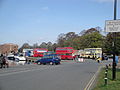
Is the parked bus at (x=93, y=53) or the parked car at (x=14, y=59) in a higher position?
the parked bus at (x=93, y=53)

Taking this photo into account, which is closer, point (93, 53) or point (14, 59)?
point (14, 59)

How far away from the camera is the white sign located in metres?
13.4

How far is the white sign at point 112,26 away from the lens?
529 inches

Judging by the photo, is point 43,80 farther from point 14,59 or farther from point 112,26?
point 14,59

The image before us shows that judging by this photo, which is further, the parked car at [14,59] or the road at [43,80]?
the parked car at [14,59]

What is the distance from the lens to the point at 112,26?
13.5m

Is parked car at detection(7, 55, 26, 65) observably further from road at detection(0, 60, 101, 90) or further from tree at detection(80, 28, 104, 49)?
tree at detection(80, 28, 104, 49)

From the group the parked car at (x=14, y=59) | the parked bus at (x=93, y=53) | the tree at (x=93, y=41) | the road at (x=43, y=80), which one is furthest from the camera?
the tree at (x=93, y=41)

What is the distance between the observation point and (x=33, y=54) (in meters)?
70.9

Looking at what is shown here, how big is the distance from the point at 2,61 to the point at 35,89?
63.0ft

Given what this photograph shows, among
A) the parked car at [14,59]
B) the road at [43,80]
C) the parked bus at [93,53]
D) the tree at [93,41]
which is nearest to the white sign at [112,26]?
the road at [43,80]

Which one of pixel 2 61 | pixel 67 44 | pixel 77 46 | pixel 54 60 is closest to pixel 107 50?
pixel 77 46

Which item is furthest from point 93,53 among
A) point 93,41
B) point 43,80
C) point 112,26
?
point 112,26

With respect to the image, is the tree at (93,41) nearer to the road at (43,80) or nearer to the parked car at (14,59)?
the parked car at (14,59)
